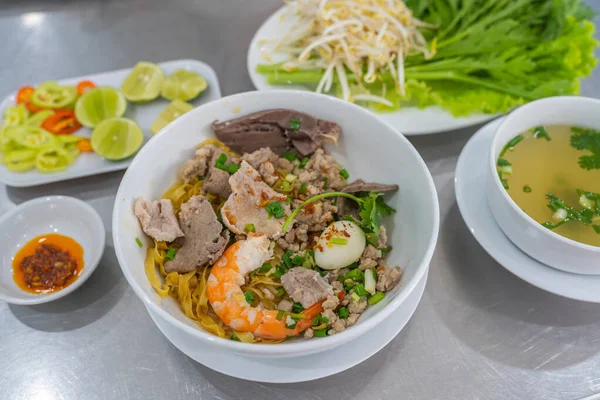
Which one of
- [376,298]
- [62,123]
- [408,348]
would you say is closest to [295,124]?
[376,298]

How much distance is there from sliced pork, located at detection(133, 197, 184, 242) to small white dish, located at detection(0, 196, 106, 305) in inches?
16.0

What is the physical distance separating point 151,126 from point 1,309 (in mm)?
1119

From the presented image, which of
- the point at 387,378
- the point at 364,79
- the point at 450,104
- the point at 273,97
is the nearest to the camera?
the point at 387,378

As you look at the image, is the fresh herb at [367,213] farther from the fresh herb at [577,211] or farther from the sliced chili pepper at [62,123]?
the sliced chili pepper at [62,123]

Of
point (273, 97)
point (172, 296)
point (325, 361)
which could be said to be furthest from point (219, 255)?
point (273, 97)

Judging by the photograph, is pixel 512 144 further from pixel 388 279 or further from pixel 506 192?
pixel 388 279

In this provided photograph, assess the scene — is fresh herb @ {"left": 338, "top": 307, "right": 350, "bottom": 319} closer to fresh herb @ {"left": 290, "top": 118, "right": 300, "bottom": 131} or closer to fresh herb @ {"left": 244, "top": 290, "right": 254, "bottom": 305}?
fresh herb @ {"left": 244, "top": 290, "right": 254, "bottom": 305}

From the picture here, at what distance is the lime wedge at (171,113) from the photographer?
7.88 ft

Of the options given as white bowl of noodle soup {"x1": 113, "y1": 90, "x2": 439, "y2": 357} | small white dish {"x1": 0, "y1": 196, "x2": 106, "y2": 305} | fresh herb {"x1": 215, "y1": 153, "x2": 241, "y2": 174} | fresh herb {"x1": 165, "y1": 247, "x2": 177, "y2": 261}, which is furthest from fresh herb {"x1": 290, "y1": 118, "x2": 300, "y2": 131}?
small white dish {"x1": 0, "y1": 196, "x2": 106, "y2": 305}

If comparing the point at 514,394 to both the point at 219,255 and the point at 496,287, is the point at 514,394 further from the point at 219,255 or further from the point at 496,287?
the point at 219,255

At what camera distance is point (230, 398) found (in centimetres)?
167

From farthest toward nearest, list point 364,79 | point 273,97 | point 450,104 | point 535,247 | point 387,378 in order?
point 364,79
point 450,104
point 273,97
point 387,378
point 535,247

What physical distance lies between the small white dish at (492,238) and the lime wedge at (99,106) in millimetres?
1811

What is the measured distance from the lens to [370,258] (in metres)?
1.63
